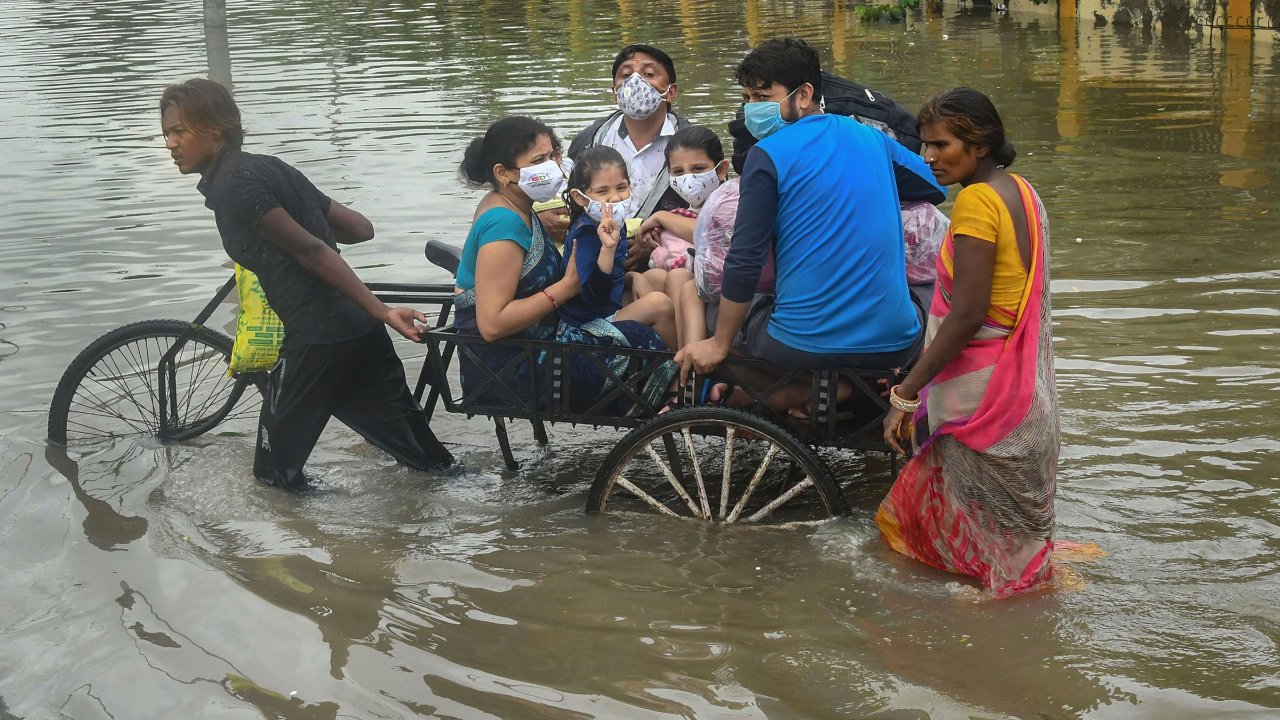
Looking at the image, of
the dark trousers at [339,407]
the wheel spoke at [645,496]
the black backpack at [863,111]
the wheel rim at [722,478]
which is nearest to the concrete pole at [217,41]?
the dark trousers at [339,407]

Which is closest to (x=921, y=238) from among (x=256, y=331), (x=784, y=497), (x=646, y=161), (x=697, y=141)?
(x=697, y=141)

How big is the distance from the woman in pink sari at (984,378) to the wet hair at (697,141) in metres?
1.32

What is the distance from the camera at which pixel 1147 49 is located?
17156 millimetres

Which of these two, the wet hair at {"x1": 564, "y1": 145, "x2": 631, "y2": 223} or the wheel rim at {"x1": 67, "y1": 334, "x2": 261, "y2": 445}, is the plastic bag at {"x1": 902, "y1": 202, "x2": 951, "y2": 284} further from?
the wheel rim at {"x1": 67, "y1": 334, "x2": 261, "y2": 445}

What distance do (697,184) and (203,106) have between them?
1.95 meters

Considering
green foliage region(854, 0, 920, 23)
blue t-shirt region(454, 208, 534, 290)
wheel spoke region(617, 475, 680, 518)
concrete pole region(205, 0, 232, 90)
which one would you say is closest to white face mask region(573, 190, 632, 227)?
blue t-shirt region(454, 208, 534, 290)

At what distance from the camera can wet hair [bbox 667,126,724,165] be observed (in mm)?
5066

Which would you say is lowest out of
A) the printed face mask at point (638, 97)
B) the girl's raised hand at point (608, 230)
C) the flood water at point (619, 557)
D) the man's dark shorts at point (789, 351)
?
the flood water at point (619, 557)

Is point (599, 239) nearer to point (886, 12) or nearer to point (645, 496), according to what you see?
point (645, 496)

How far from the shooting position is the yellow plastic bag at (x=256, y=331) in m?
5.19

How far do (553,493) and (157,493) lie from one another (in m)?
1.76

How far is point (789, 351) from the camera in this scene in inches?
169

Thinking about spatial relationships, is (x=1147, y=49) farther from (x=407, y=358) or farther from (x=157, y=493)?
(x=157, y=493)

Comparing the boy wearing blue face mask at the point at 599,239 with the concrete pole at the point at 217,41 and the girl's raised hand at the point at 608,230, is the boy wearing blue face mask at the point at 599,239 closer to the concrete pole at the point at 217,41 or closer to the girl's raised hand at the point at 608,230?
the girl's raised hand at the point at 608,230
